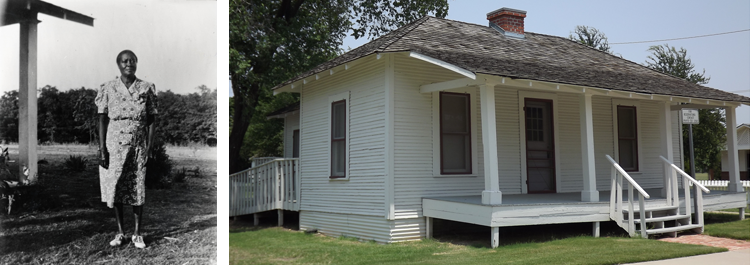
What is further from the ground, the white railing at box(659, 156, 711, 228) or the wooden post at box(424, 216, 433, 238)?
the white railing at box(659, 156, 711, 228)

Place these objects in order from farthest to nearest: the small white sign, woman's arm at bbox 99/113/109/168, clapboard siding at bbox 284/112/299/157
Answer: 1. clapboard siding at bbox 284/112/299/157
2. the small white sign
3. woman's arm at bbox 99/113/109/168

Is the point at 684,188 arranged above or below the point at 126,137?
below

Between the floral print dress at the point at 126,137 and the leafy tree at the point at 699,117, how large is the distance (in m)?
25.1

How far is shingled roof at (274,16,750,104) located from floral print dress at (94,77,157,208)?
15.8 feet

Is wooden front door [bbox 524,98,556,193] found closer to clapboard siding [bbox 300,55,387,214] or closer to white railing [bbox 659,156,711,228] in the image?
white railing [bbox 659,156,711,228]

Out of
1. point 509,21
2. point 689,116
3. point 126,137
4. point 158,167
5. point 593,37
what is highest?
point 593,37

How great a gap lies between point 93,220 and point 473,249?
573 centimetres

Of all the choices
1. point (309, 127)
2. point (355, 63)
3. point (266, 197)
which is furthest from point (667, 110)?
point (266, 197)

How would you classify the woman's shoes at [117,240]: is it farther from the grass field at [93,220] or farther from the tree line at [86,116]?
the tree line at [86,116]

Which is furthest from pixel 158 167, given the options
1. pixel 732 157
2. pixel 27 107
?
pixel 732 157

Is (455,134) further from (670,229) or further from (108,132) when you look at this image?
(108,132)

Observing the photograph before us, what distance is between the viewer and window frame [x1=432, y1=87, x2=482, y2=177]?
1133cm

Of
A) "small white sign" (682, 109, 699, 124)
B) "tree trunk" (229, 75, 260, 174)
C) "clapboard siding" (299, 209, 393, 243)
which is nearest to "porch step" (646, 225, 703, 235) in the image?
"small white sign" (682, 109, 699, 124)

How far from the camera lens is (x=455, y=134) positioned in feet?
38.2
